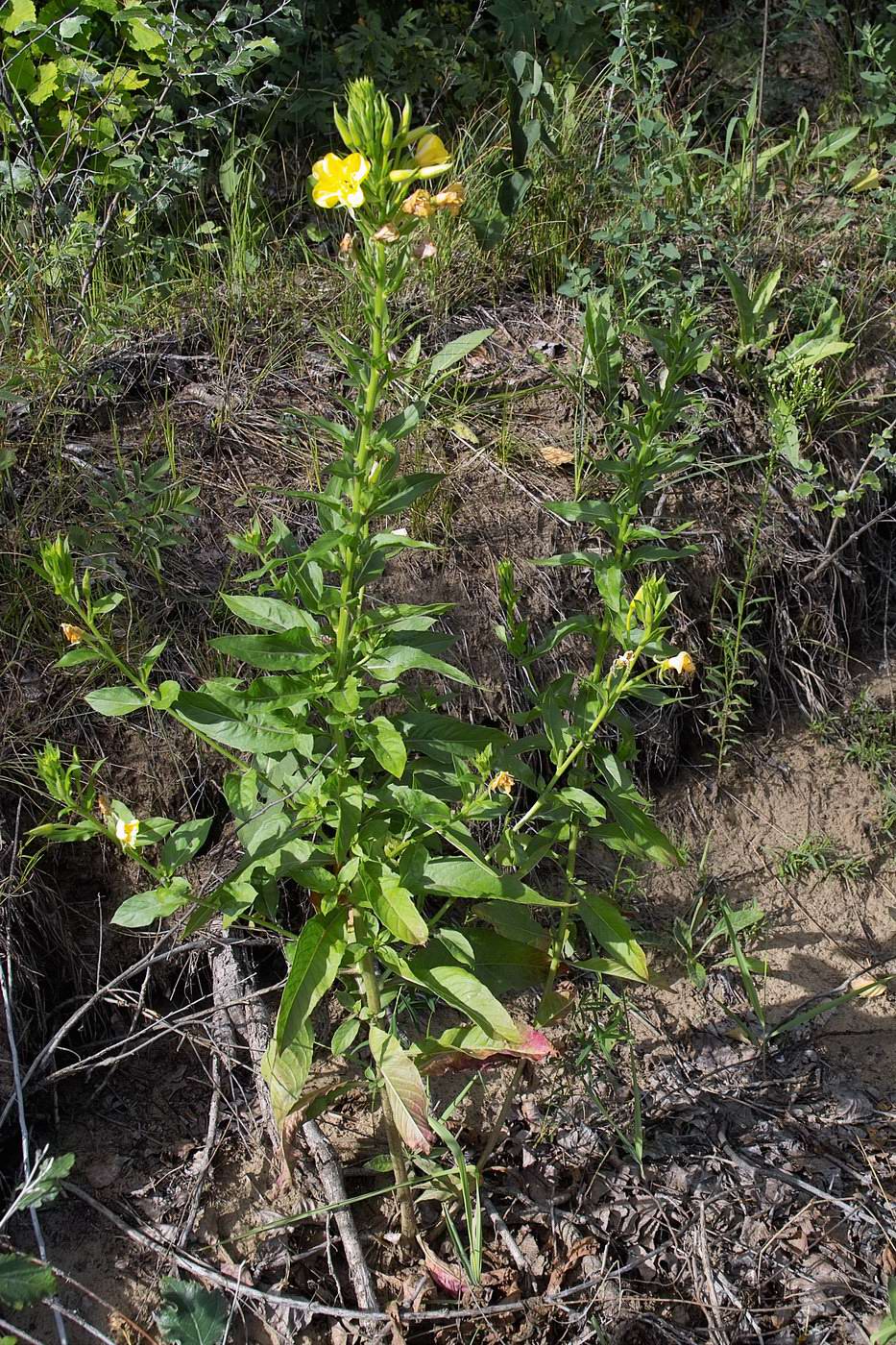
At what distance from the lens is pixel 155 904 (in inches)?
75.2

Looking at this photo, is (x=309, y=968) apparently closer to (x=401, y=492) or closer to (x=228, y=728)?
(x=228, y=728)

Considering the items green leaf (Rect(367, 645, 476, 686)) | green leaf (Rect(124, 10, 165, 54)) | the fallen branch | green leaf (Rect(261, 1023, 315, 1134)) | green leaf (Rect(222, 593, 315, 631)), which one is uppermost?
green leaf (Rect(124, 10, 165, 54))

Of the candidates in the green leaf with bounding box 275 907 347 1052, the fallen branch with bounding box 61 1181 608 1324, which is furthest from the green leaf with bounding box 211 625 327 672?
the fallen branch with bounding box 61 1181 608 1324

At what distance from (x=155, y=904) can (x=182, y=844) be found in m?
0.11

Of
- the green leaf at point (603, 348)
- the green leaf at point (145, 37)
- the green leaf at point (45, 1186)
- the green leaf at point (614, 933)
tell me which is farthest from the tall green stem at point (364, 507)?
the green leaf at point (145, 37)

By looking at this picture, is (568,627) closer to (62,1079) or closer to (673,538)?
(673,538)

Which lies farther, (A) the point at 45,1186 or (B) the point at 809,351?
(B) the point at 809,351

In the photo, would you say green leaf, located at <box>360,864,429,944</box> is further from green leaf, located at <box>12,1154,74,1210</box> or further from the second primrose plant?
green leaf, located at <box>12,1154,74,1210</box>

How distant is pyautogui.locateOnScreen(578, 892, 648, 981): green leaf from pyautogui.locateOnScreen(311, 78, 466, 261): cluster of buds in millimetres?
1307

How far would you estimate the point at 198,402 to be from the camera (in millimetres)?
3297

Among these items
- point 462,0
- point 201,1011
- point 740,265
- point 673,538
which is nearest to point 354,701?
point 201,1011

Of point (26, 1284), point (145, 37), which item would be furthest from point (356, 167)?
point (145, 37)

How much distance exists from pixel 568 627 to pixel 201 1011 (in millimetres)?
1190

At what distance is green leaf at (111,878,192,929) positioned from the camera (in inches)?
74.0
